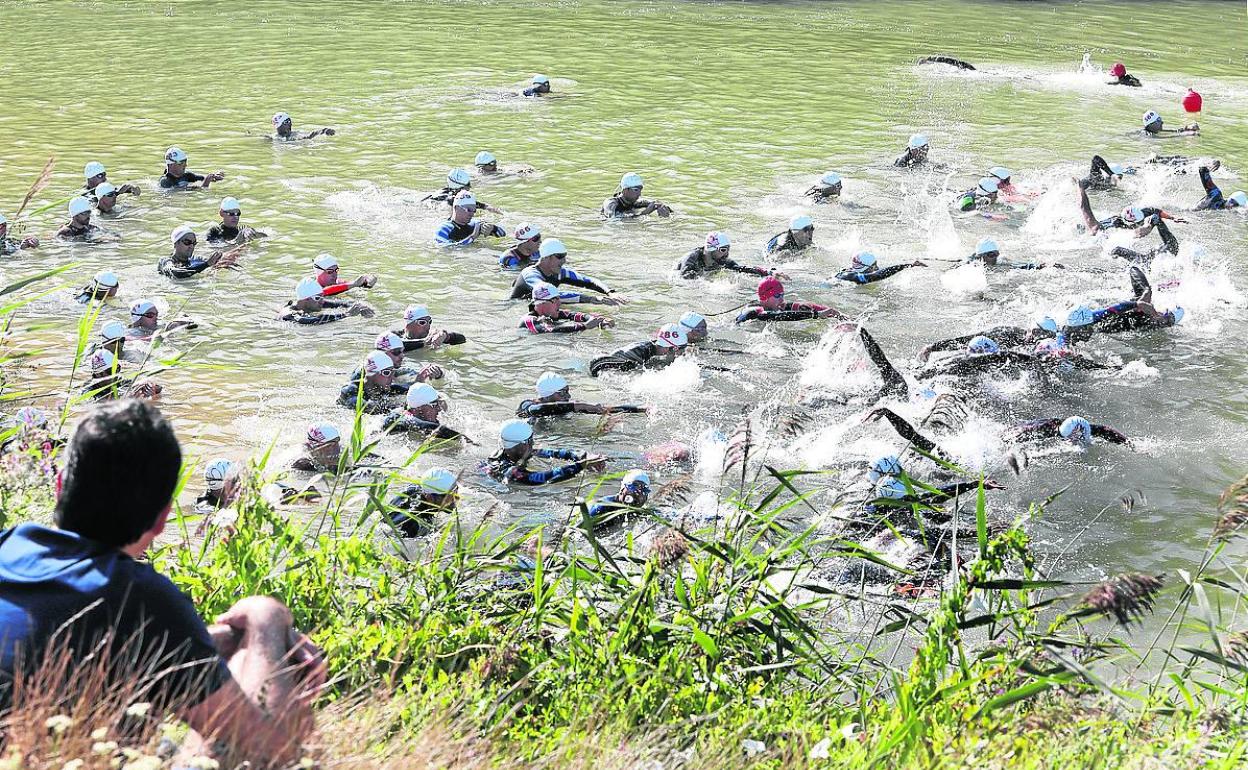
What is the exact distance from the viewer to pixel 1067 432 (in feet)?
39.7

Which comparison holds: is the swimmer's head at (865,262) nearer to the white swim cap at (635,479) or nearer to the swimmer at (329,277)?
the swimmer at (329,277)

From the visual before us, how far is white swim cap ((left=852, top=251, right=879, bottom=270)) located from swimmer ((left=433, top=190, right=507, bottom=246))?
221 inches

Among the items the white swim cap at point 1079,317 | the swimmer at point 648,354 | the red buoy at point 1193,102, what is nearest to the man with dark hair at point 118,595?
the swimmer at point 648,354

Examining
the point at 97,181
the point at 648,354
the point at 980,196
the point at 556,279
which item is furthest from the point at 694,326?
the point at 97,181

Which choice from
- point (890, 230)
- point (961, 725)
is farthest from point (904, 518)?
point (890, 230)

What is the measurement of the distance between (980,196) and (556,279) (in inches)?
324

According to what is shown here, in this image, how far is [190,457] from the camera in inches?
426

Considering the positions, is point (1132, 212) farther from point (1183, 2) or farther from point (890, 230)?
point (1183, 2)

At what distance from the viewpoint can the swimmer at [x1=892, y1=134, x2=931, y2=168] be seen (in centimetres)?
2264

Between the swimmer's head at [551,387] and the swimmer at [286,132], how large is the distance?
→ 1344 centimetres

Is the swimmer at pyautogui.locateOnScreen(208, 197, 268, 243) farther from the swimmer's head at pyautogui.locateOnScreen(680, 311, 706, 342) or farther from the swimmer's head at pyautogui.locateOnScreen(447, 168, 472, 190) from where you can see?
the swimmer's head at pyautogui.locateOnScreen(680, 311, 706, 342)

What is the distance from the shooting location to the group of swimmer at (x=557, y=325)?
11117mm

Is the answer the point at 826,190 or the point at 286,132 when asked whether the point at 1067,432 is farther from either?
the point at 286,132

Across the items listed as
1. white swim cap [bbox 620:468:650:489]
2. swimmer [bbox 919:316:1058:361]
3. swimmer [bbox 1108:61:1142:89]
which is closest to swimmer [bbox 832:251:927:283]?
swimmer [bbox 919:316:1058:361]
